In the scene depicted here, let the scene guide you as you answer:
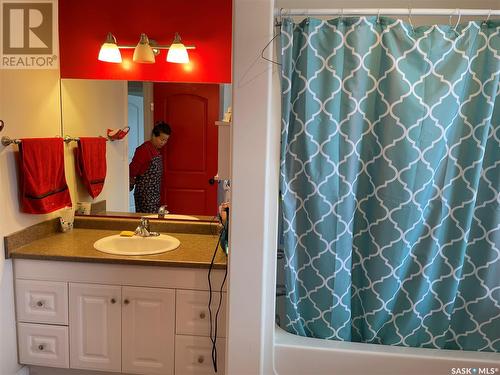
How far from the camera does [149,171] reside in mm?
2633

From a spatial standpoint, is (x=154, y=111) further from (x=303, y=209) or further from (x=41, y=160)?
(x=303, y=209)

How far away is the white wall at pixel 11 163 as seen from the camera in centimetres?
212

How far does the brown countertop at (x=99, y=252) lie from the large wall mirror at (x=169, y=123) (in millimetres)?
283

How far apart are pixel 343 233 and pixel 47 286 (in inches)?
61.0

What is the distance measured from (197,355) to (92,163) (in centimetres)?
136

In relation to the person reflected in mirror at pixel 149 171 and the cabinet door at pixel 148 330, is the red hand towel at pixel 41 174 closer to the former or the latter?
the person reflected in mirror at pixel 149 171

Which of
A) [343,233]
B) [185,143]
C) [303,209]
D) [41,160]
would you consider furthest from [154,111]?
[343,233]

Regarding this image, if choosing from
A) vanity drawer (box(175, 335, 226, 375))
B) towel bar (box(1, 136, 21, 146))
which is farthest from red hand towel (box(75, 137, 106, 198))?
vanity drawer (box(175, 335, 226, 375))

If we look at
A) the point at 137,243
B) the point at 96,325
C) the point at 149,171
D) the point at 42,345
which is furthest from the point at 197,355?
the point at 149,171

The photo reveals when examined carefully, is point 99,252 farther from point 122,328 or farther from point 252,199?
point 252,199

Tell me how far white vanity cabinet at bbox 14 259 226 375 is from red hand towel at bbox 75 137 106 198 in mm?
652

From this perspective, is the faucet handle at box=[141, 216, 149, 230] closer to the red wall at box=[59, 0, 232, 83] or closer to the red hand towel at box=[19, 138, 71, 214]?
the red hand towel at box=[19, 138, 71, 214]

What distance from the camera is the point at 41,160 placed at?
2.27 metres

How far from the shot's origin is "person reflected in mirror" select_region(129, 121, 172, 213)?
2.59 m
